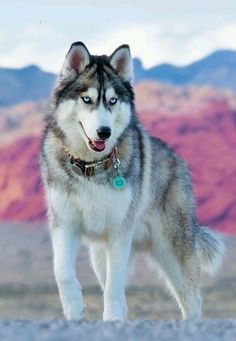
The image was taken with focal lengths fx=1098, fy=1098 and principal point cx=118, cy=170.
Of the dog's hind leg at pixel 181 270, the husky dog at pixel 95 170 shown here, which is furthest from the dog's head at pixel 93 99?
the dog's hind leg at pixel 181 270

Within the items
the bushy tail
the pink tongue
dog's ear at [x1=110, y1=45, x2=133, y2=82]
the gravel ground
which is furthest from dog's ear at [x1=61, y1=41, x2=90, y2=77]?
the gravel ground

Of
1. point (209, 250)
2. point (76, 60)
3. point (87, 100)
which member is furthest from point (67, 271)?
point (209, 250)

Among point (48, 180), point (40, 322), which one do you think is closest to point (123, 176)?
point (48, 180)

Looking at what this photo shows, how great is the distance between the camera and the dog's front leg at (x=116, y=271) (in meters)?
9.49

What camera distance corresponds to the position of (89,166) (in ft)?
31.2

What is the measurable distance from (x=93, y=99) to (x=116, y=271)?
4.97 ft

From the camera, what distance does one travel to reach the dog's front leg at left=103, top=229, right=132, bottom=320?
9.49 meters

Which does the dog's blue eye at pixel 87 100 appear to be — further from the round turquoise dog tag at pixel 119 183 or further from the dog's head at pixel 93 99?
the round turquoise dog tag at pixel 119 183

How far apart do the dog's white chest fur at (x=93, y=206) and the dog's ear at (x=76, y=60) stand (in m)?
0.97

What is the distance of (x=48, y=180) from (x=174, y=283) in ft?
6.22

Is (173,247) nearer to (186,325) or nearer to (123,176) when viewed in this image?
(123,176)

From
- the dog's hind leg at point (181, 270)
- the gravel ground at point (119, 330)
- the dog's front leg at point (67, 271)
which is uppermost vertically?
the gravel ground at point (119, 330)

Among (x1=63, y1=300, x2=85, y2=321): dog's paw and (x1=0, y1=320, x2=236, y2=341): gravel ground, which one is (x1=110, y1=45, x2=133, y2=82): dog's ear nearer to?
(x1=63, y1=300, x2=85, y2=321): dog's paw

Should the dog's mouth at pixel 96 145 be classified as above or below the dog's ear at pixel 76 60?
below
